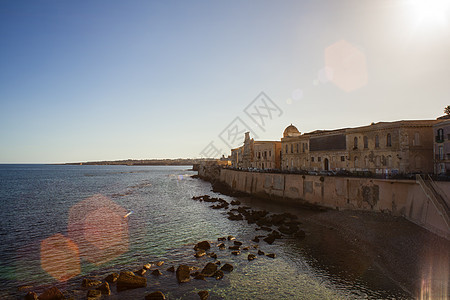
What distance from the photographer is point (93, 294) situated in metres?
13.4

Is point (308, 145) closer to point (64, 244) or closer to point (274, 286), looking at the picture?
point (274, 286)

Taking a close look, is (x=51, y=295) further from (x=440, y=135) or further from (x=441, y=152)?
(x=440, y=135)

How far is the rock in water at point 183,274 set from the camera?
49.7 feet

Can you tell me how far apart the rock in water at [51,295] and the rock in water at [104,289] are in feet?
5.86

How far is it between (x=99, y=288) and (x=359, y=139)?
115ft

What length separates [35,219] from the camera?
31.9 metres

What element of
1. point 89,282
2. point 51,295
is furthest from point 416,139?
point 51,295

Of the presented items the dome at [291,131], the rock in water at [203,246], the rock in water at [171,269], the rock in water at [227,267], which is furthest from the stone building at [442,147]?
the dome at [291,131]

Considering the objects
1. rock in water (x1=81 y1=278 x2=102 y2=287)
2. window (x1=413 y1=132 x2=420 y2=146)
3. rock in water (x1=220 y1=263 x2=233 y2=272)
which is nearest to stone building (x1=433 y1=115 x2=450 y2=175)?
window (x1=413 y1=132 x2=420 y2=146)

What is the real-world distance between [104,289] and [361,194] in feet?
85.1

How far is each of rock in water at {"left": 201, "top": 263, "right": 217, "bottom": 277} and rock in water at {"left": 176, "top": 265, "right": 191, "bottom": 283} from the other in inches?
38.0

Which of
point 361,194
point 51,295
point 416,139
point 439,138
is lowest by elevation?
point 51,295

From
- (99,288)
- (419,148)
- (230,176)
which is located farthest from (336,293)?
(230,176)

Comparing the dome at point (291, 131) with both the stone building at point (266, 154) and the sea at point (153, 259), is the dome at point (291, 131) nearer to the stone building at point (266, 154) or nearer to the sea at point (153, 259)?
the stone building at point (266, 154)
